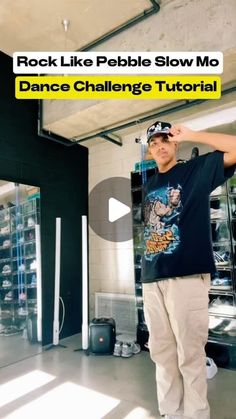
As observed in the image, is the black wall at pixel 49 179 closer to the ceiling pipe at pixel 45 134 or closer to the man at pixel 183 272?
the ceiling pipe at pixel 45 134

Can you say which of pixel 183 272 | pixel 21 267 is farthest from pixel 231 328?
pixel 21 267

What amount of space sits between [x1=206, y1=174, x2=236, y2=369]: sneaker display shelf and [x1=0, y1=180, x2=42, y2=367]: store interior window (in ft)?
Answer: 5.79

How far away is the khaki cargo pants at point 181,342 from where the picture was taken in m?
1.55

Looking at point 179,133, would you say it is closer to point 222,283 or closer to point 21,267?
point 222,283

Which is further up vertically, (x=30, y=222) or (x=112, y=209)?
(x=112, y=209)

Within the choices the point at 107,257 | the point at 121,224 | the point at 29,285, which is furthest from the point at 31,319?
the point at 121,224

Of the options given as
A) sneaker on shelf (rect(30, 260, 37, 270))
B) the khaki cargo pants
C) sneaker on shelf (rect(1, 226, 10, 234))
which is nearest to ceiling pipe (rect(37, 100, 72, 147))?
sneaker on shelf (rect(1, 226, 10, 234))

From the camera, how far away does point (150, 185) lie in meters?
1.90

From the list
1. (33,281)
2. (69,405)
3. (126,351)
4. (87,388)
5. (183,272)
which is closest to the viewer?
(183,272)

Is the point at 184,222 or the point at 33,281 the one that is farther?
the point at 33,281

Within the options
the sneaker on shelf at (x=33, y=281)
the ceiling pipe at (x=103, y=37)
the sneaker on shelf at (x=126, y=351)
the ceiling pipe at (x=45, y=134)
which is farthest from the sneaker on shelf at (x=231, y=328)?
the ceiling pipe at (x=45, y=134)

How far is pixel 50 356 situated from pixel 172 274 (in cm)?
196

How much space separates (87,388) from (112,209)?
2124mm

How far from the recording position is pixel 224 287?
8.49 feet
